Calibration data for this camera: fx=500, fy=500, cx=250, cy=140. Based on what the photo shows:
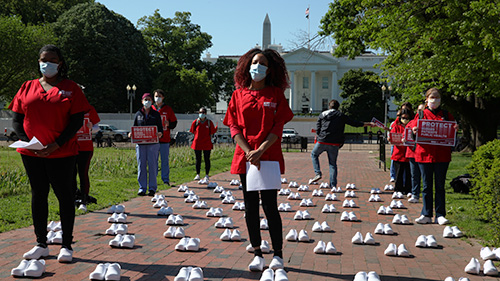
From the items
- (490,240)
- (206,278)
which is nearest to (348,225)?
(490,240)

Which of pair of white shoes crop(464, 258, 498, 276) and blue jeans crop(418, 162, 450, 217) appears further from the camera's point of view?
blue jeans crop(418, 162, 450, 217)

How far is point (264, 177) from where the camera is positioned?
4.34m

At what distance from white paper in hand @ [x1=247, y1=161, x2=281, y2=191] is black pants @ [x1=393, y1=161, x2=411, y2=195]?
6758mm

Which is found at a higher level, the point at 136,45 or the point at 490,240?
the point at 136,45

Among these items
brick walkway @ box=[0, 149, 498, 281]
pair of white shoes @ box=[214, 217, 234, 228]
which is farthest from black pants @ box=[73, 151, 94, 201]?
pair of white shoes @ box=[214, 217, 234, 228]

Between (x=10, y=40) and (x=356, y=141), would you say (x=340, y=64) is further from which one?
(x=10, y=40)

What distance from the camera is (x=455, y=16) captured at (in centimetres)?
1294

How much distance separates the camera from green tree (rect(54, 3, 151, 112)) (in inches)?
1964

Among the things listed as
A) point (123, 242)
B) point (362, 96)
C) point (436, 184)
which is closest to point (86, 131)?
point (123, 242)

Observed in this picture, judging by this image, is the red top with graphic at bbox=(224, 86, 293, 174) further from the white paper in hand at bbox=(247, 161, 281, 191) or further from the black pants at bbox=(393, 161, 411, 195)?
the black pants at bbox=(393, 161, 411, 195)

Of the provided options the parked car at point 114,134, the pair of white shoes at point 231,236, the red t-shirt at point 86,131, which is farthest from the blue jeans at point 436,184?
the parked car at point 114,134

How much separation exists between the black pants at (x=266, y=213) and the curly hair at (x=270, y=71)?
2.93 feet

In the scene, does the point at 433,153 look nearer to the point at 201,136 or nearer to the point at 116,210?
the point at 116,210

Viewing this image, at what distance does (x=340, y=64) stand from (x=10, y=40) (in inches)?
2415
